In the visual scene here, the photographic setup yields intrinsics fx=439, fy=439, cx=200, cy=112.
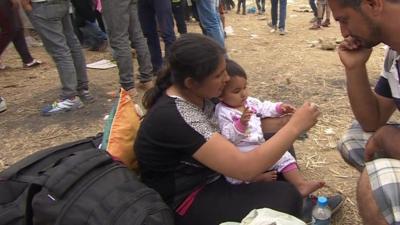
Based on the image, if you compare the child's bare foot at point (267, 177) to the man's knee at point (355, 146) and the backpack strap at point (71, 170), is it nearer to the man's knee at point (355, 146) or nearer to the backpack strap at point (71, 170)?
the man's knee at point (355, 146)

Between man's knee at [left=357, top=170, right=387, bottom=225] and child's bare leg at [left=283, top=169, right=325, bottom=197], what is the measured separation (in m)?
0.67

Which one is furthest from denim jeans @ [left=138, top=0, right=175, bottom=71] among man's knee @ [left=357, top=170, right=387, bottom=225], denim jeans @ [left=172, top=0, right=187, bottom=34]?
man's knee @ [left=357, top=170, right=387, bottom=225]

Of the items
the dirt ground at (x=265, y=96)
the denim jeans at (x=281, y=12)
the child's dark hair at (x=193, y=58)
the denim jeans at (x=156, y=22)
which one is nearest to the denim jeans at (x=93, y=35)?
the dirt ground at (x=265, y=96)

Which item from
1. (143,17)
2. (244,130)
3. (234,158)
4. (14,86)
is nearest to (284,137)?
(234,158)

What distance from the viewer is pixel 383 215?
1.57m

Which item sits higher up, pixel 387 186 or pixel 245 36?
pixel 387 186

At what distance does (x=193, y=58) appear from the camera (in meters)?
1.90

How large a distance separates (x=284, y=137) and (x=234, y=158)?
237 mm

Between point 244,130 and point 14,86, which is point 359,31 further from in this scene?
point 14,86

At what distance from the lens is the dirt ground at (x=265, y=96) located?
3.20 metres

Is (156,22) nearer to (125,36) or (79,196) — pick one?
(125,36)

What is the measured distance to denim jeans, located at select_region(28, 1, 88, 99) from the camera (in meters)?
3.86

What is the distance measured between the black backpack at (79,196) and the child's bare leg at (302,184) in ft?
3.11

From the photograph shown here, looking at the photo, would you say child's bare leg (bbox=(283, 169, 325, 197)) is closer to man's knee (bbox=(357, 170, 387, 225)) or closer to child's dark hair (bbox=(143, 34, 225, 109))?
man's knee (bbox=(357, 170, 387, 225))
